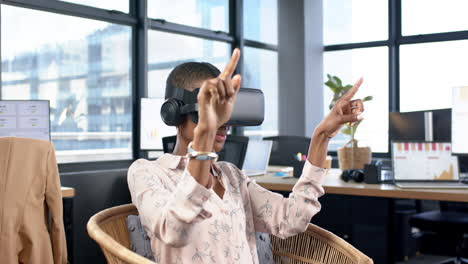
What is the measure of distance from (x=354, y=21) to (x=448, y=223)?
368 centimetres

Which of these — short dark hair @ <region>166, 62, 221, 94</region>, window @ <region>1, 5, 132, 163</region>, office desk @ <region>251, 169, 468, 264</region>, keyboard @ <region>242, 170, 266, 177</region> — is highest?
window @ <region>1, 5, 132, 163</region>

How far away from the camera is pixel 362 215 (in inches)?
106

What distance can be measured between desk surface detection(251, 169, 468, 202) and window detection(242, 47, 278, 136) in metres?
3.55

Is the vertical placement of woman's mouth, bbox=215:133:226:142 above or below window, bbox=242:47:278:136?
below

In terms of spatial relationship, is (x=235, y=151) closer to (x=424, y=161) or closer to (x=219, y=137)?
(x=424, y=161)

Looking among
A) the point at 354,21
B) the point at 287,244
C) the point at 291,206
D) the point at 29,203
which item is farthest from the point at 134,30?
the point at 291,206

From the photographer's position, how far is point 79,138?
4.73 metres

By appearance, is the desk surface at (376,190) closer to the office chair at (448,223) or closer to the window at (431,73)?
the office chair at (448,223)

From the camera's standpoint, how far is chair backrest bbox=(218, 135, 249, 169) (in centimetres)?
324

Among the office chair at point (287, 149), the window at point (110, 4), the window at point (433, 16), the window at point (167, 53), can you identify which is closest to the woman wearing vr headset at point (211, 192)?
the office chair at point (287, 149)

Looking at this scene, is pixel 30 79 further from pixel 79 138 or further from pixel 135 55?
pixel 135 55

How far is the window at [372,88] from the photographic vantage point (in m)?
6.37

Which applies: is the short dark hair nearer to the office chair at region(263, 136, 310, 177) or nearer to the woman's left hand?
the woman's left hand

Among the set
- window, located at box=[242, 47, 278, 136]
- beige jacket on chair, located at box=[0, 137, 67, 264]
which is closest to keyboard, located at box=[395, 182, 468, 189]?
beige jacket on chair, located at box=[0, 137, 67, 264]
